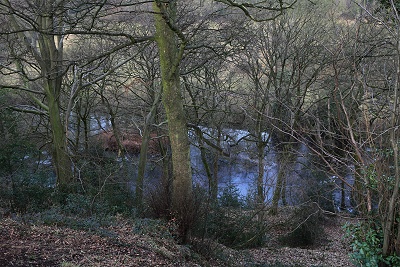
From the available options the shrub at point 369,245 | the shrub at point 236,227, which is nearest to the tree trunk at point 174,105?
the shrub at point 236,227

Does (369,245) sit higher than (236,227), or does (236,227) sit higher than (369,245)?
(236,227)

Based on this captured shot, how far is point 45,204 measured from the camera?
1062 centimetres

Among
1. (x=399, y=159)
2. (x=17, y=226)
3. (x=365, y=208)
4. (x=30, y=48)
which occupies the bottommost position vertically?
(x=17, y=226)

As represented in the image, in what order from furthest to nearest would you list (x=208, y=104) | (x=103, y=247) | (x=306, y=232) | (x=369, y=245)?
1. (x=208, y=104)
2. (x=306, y=232)
3. (x=369, y=245)
4. (x=103, y=247)

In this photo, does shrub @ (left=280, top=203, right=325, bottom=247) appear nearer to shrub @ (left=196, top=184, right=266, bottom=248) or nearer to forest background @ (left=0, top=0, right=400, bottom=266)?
forest background @ (left=0, top=0, right=400, bottom=266)

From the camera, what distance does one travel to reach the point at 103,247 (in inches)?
224

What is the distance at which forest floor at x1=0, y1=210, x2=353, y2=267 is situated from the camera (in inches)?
193

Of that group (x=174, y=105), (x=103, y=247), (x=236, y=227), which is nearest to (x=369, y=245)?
(x=103, y=247)

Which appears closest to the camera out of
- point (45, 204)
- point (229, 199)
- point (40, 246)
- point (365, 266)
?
point (40, 246)

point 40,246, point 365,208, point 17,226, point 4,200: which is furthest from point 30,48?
point 365,208

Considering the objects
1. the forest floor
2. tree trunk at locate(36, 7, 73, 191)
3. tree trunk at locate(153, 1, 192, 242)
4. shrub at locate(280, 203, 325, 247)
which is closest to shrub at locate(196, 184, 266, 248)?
shrub at locate(280, 203, 325, 247)

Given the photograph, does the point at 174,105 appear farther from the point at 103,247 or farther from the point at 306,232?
the point at 306,232

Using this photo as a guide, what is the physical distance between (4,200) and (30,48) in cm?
432

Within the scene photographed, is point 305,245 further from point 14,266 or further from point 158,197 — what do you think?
point 14,266
